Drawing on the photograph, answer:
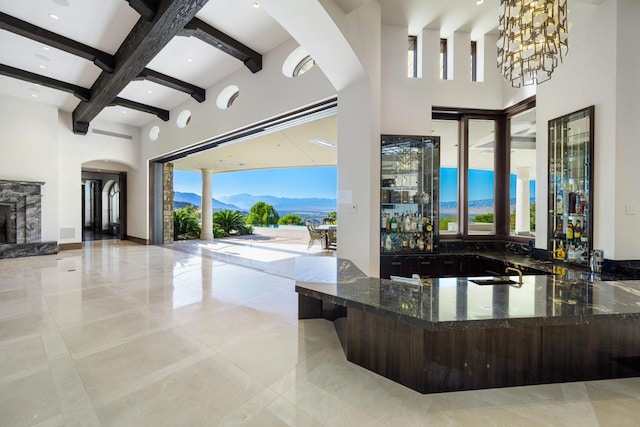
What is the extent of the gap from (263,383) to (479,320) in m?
1.49

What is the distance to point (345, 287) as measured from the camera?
2.18 meters

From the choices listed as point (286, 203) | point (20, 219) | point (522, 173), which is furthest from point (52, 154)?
point (286, 203)

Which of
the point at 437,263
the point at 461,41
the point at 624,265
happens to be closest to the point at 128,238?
the point at 437,263

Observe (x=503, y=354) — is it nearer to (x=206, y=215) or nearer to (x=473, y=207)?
(x=473, y=207)

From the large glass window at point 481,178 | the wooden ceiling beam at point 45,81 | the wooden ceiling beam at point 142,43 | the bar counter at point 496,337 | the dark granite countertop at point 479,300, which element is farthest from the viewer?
the wooden ceiling beam at point 45,81

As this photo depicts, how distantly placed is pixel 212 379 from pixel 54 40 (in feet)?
19.4

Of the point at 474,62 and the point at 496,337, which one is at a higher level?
the point at 474,62

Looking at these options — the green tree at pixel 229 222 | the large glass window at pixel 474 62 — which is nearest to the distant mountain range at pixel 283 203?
the green tree at pixel 229 222

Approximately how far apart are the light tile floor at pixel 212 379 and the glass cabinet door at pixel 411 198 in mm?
1751

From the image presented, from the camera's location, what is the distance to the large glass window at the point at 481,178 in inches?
173

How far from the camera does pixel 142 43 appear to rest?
4.03 metres

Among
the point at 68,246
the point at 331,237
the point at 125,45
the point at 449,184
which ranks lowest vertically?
the point at 68,246

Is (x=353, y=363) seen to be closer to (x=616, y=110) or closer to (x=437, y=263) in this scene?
(x=437, y=263)

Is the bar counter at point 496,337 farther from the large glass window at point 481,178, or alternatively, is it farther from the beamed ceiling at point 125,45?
the beamed ceiling at point 125,45
